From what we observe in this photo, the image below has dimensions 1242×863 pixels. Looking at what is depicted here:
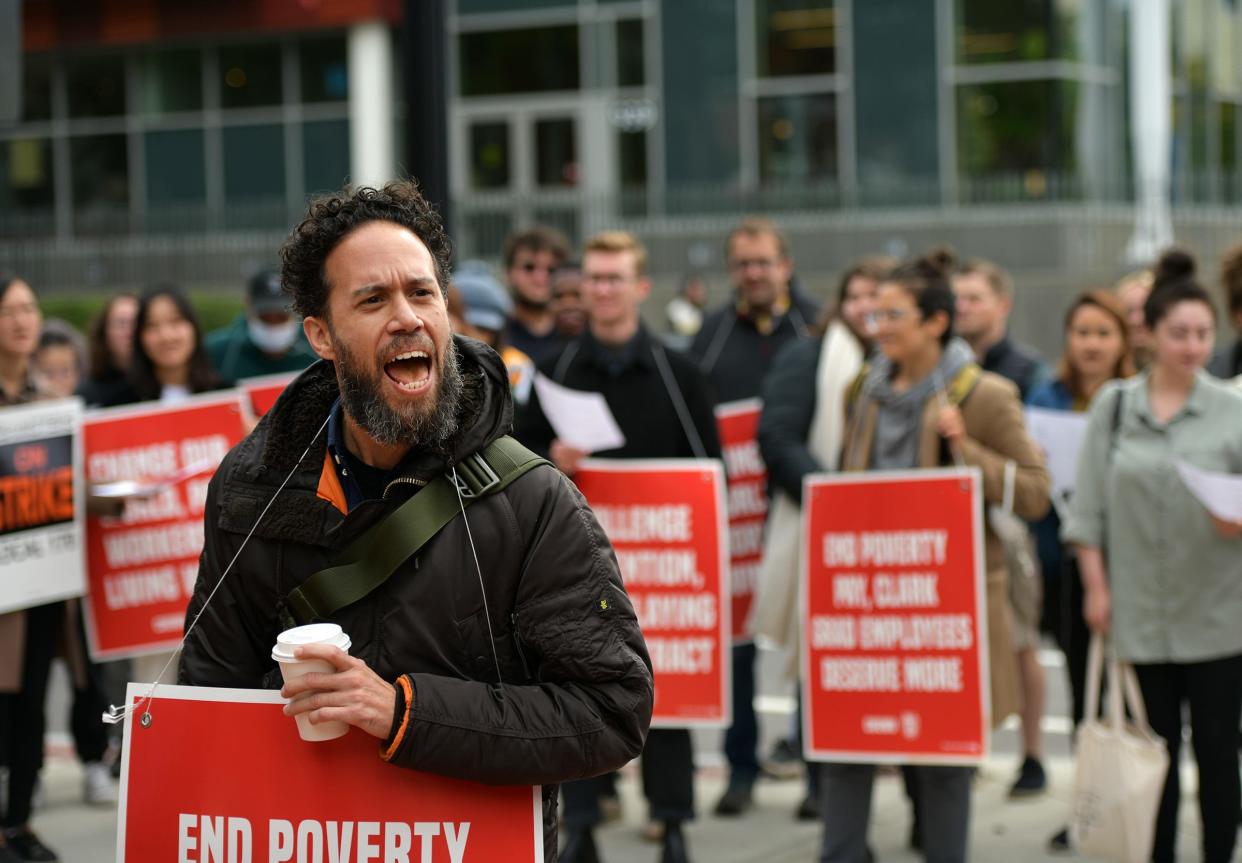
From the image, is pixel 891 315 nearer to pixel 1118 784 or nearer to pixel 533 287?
pixel 1118 784

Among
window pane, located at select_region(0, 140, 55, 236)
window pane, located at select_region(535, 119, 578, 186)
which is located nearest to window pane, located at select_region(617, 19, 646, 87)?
window pane, located at select_region(535, 119, 578, 186)

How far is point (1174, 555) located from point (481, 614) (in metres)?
3.66

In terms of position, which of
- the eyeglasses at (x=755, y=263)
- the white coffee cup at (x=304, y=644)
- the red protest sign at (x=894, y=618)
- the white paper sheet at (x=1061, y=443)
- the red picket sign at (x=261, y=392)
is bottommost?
the red protest sign at (x=894, y=618)

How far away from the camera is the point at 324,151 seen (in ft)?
95.4

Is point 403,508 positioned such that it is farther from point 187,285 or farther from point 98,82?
point 98,82

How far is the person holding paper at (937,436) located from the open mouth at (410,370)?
314cm

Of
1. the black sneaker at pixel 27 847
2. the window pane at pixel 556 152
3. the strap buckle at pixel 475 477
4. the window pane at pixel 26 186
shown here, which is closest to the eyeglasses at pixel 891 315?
the strap buckle at pixel 475 477

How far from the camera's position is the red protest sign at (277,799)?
2.93 meters

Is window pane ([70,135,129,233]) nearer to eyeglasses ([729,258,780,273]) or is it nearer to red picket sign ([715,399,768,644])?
eyeglasses ([729,258,780,273])

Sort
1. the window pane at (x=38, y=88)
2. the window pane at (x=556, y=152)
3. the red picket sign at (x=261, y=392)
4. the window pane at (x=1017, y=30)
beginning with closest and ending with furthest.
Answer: the red picket sign at (x=261, y=392) → the window pane at (x=1017, y=30) → the window pane at (x=556, y=152) → the window pane at (x=38, y=88)

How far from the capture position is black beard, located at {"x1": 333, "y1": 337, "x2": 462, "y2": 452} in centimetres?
288

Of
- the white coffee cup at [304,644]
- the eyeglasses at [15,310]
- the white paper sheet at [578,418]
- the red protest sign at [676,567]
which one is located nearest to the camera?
the white coffee cup at [304,644]

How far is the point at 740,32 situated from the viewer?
25.3 metres

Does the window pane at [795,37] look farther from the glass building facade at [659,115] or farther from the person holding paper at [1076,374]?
the person holding paper at [1076,374]
